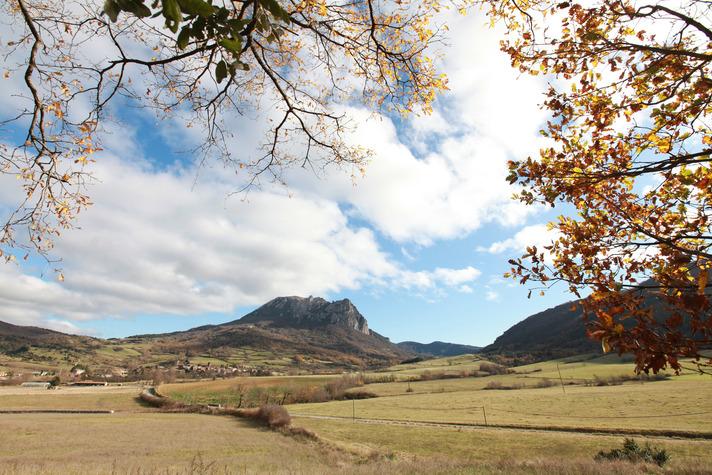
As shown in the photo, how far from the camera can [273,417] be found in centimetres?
5103

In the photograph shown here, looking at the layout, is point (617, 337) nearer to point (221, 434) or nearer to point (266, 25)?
point (266, 25)

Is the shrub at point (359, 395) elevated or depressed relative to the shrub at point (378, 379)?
depressed

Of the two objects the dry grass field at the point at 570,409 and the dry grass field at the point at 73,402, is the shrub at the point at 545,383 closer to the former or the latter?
the dry grass field at the point at 570,409

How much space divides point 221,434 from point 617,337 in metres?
46.5

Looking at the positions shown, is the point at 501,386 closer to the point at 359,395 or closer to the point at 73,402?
the point at 359,395

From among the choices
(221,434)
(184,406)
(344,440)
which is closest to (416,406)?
(344,440)

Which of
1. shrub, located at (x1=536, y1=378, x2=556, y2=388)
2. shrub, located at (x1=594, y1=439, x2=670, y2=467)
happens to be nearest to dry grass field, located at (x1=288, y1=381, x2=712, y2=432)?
shrub, located at (x1=594, y1=439, x2=670, y2=467)

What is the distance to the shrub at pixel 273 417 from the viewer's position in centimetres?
4884

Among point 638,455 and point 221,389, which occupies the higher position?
point 221,389

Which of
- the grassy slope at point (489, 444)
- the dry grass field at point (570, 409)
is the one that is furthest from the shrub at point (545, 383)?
the grassy slope at point (489, 444)

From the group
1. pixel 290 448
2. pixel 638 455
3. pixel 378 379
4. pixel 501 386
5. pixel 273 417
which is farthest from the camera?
pixel 378 379

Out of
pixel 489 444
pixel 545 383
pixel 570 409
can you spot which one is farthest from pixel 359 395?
pixel 489 444

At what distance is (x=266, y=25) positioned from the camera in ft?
8.77

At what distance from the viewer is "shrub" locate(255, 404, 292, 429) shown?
48.8 meters
